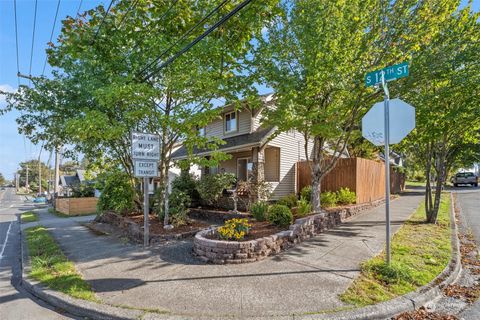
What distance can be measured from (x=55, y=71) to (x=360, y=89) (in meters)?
9.74

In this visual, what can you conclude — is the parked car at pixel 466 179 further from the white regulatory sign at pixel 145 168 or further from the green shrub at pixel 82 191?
the green shrub at pixel 82 191

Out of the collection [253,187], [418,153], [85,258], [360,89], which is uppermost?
[360,89]

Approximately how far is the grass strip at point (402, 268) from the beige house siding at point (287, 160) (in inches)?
253

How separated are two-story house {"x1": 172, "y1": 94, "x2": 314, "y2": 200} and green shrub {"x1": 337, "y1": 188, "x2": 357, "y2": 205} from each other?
290cm

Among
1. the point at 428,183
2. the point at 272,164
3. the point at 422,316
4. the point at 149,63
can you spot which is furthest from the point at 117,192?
the point at 428,183

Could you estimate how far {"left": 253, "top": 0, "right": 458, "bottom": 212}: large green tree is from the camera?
738cm

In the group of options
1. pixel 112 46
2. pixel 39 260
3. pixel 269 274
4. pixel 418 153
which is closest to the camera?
pixel 269 274

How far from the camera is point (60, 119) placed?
860 cm

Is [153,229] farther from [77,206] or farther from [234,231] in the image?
[77,206]

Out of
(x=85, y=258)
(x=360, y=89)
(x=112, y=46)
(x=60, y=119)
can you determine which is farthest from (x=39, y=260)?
(x=360, y=89)

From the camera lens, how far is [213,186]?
11469 millimetres

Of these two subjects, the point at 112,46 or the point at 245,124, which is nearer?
the point at 112,46

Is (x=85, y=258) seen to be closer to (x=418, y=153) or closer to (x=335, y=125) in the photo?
(x=335, y=125)

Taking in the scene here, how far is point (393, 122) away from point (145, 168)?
19.0 ft
